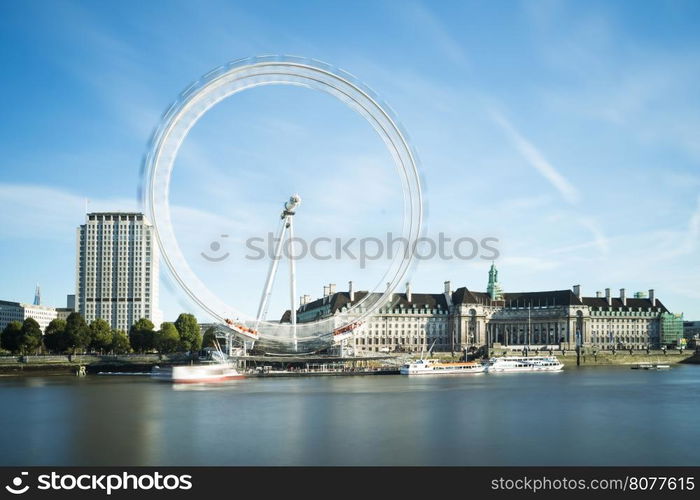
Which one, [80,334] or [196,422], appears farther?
[80,334]

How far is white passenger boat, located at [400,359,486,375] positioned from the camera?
88.4 metres

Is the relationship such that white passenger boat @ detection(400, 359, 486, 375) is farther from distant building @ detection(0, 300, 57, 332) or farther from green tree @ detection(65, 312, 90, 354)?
distant building @ detection(0, 300, 57, 332)

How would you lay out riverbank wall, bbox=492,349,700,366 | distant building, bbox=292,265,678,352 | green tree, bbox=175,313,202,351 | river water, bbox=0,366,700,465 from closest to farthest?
river water, bbox=0,366,700,465
green tree, bbox=175,313,202,351
riverbank wall, bbox=492,349,700,366
distant building, bbox=292,265,678,352

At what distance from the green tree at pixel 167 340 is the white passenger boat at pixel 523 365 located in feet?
136

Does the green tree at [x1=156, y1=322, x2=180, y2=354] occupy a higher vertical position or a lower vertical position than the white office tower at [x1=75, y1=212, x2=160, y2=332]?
lower

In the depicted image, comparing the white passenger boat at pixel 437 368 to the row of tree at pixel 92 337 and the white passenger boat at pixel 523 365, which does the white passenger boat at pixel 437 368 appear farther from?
the row of tree at pixel 92 337

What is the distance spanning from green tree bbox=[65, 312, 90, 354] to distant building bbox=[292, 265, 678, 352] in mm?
44364

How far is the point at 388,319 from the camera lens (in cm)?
13388

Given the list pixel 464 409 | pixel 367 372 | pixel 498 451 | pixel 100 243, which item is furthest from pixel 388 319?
pixel 498 451

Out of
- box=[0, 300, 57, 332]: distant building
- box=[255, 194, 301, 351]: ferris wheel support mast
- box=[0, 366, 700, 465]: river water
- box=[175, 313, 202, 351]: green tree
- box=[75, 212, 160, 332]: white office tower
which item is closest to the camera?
box=[0, 366, 700, 465]: river water

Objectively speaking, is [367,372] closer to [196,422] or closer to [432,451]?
[196,422]

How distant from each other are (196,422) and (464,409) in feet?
51.5

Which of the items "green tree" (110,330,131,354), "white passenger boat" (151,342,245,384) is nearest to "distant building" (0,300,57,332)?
"green tree" (110,330,131,354)
